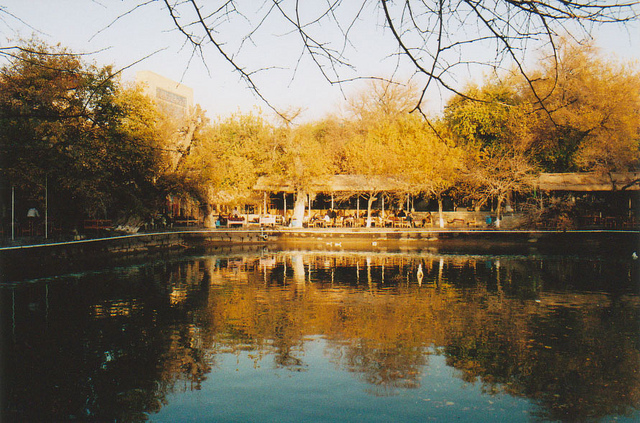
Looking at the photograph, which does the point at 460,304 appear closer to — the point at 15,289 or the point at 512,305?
the point at 512,305

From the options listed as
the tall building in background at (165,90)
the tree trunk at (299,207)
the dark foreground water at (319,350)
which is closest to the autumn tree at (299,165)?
the tree trunk at (299,207)

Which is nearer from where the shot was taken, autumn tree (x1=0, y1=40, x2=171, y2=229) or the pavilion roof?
autumn tree (x1=0, y1=40, x2=171, y2=229)

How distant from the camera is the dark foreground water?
6137 millimetres

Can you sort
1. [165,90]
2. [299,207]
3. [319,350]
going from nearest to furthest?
[319,350]
[299,207]
[165,90]

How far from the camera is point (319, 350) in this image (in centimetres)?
838

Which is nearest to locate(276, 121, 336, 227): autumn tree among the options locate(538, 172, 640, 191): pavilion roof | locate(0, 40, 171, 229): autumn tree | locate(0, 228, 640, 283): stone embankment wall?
locate(0, 228, 640, 283): stone embankment wall

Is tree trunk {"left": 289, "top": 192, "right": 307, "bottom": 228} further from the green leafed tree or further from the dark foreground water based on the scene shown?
the dark foreground water

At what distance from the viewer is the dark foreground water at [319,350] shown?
6.14 meters

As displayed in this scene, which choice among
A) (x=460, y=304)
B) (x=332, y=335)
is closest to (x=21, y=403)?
(x=332, y=335)

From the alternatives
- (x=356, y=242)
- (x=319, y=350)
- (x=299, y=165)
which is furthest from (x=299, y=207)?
(x=319, y=350)

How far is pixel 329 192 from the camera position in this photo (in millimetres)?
39688

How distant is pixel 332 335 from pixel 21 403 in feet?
16.0

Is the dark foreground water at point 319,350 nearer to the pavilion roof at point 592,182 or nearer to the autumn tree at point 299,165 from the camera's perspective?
the autumn tree at point 299,165

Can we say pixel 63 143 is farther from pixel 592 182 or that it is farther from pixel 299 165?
pixel 592 182
